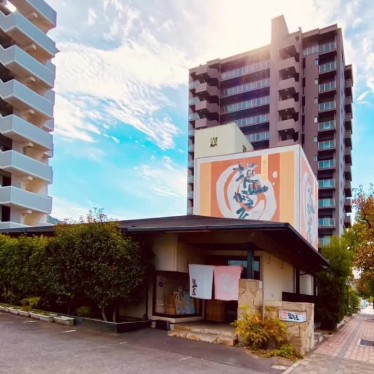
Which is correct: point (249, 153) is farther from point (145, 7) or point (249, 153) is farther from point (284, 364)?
point (284, 364)

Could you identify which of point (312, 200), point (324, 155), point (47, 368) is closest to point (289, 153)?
point (312, 200)

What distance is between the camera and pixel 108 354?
9055 mm

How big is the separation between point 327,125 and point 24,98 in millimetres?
40467

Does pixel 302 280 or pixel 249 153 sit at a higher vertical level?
pixel 249 153

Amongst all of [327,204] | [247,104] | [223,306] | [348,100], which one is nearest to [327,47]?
[348,100]

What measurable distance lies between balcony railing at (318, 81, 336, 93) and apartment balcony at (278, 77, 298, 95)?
14.3ft

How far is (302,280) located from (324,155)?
36.7 m

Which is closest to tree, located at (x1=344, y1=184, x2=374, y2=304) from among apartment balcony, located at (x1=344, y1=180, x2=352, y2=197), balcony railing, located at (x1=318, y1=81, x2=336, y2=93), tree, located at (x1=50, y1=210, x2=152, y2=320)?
tree, located at (x1=50, y1=210, x2=152, y2=320)

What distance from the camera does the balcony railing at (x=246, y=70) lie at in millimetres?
60969

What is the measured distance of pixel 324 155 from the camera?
55375 mm

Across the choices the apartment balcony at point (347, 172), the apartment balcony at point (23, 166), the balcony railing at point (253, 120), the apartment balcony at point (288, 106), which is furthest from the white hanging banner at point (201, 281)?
the apartment balcony at point (347, 172)

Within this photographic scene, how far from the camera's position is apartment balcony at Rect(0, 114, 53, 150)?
2986 cm

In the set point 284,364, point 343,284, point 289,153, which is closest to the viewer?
point 284,364

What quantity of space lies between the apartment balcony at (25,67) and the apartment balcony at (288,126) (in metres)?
31.1
